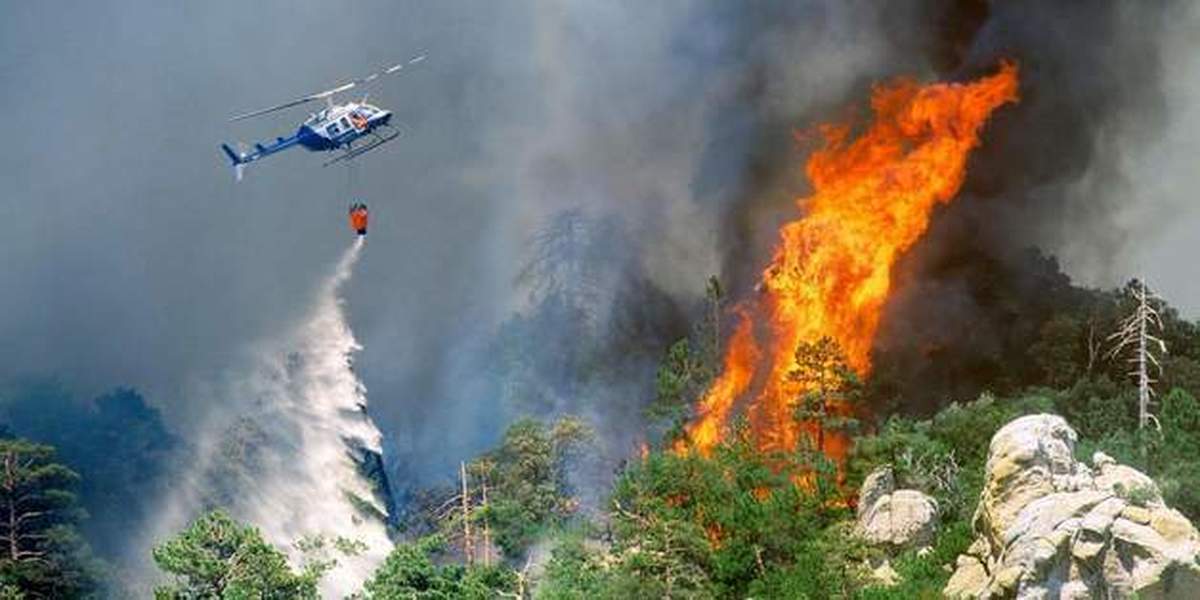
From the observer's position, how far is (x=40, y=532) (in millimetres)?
69688

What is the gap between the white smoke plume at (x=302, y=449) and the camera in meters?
77.7

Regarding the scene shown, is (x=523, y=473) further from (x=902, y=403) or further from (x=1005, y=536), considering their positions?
(x=1005, y=536)

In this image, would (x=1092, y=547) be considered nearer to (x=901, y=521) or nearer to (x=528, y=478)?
(x=901, y=521)

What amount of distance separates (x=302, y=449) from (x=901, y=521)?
3522cm

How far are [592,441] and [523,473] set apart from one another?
4.40m

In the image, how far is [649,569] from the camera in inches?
2151

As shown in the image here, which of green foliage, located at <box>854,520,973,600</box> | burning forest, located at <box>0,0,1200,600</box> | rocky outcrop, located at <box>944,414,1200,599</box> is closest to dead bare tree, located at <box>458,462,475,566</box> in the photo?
burning forest, located at <box>0,0,1200,600</box>

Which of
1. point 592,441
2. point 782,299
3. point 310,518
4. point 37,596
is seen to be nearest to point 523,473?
point 592,441

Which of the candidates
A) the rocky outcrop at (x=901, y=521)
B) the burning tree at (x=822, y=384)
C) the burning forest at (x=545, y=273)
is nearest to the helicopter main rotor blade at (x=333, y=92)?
the burning forest at (x=545, y=273)

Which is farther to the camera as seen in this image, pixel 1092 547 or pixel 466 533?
pixel 466 533

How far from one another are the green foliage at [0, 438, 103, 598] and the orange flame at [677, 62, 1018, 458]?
91.4 feet

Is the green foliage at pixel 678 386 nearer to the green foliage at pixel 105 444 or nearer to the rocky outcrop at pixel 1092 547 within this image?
the green foliage at pixel 105 444

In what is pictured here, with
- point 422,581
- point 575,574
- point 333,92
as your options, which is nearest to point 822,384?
point 575,574

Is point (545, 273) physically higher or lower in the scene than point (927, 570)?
higher
